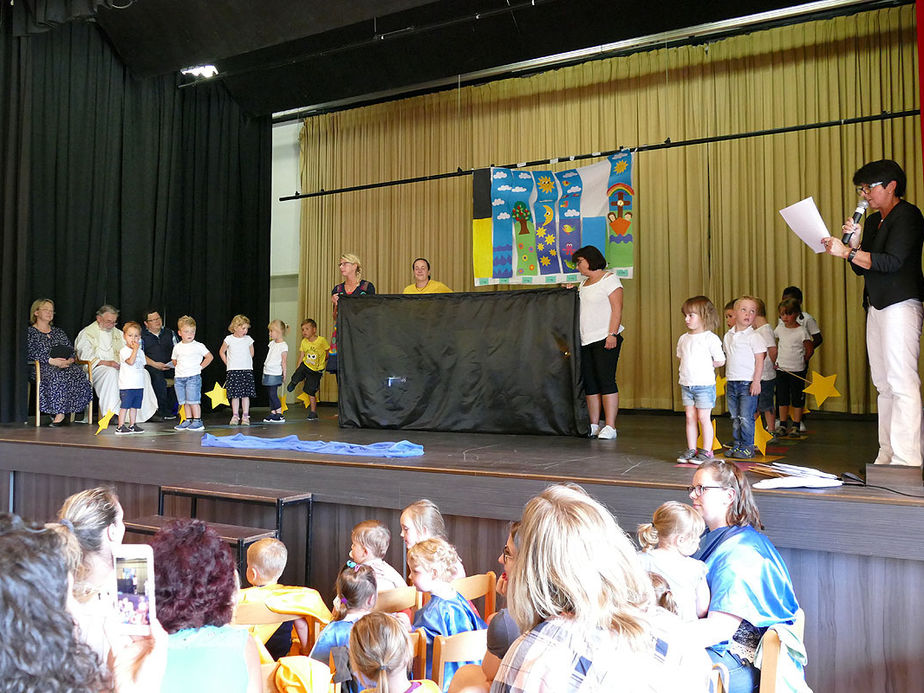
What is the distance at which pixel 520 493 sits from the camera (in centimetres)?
366

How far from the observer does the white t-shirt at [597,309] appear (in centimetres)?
552

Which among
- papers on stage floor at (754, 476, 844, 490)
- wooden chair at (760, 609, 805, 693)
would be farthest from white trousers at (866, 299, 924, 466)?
wooden chair at (760, 609, 805, 693)

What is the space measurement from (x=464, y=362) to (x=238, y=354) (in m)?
2.44

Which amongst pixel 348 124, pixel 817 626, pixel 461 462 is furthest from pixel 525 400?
pixel 348 124

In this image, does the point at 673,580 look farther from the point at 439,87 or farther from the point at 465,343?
the point at 439,87

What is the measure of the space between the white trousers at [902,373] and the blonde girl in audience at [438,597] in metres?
2.05

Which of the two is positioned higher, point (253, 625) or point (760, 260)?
point (760, 260)

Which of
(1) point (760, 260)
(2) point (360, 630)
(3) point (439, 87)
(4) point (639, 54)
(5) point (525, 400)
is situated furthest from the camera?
(3) point (439, 87)

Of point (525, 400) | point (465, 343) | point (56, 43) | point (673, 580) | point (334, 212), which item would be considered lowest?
point (673, 580)

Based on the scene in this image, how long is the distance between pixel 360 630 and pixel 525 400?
13.4ft

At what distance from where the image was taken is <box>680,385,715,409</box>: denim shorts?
169 inches

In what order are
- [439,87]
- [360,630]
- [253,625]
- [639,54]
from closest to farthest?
1. [360,630]
2. [253,625]
3. [639,54]
4. [439,87]

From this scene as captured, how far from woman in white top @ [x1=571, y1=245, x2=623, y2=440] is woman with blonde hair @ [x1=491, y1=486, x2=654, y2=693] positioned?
4165 millimetres

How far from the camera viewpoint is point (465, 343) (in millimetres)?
6012
